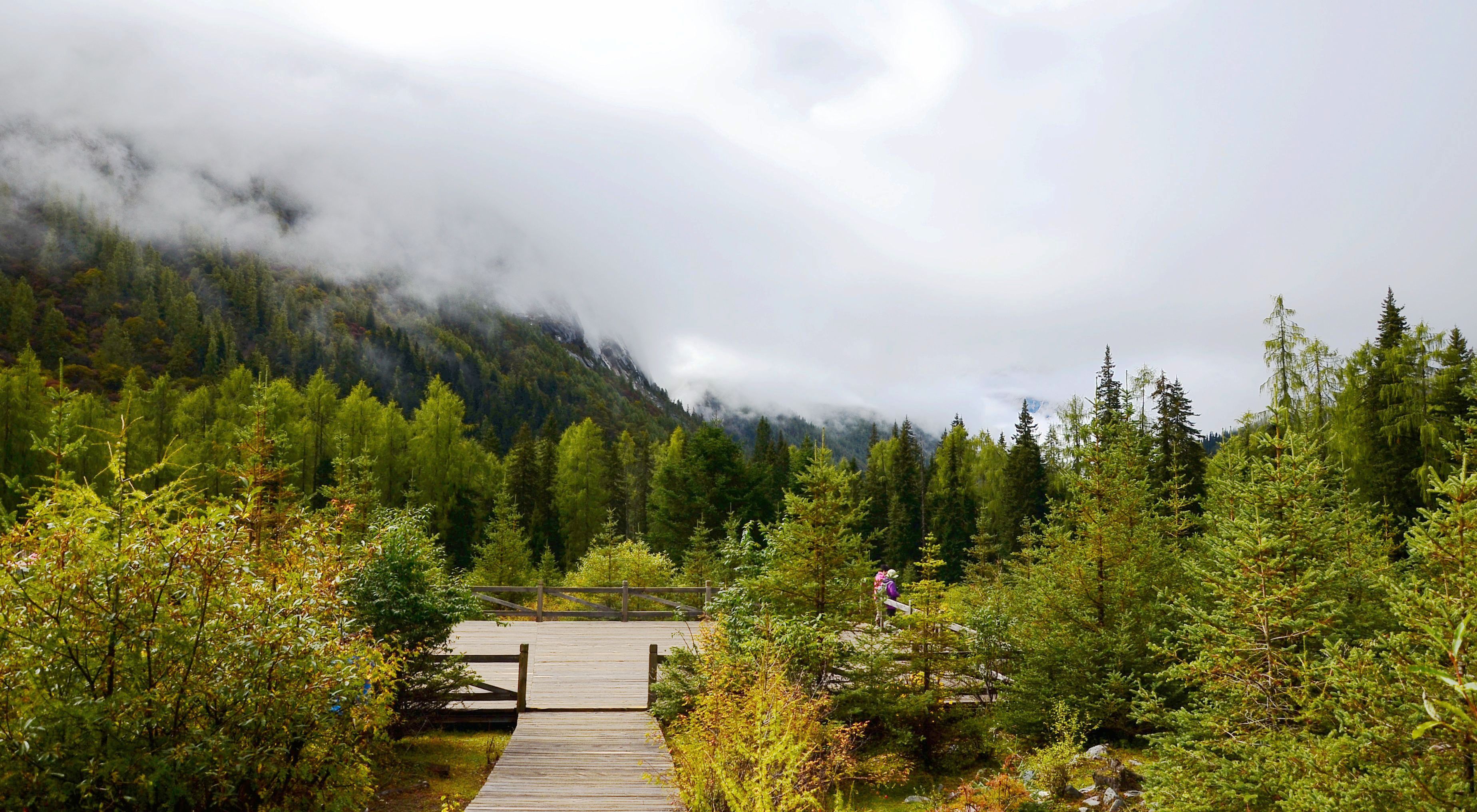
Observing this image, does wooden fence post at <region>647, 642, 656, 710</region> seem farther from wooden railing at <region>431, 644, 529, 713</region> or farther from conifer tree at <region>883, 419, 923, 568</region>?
conifer tree at <region>883, 419, 923, 568</region>

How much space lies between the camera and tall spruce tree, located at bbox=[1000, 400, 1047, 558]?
138 ft

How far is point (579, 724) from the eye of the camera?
40.5ft

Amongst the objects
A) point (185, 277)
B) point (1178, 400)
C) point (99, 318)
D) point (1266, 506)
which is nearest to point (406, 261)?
point (185, 277)

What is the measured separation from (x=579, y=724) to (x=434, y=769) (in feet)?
7.22

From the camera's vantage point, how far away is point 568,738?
11.6 metres

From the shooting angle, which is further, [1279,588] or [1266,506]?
[1266,506]

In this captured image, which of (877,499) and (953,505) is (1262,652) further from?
(877,499)

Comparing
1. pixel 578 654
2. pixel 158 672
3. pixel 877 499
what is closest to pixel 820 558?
pixel 578 654

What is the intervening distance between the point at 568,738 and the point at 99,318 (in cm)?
10893

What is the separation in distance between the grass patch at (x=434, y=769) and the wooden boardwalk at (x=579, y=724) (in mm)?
645

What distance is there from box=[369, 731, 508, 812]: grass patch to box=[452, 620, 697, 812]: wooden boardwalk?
645mm

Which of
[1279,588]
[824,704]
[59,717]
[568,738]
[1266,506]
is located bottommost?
[568,738]

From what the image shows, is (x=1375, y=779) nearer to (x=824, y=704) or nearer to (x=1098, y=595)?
(x=824, y=704)

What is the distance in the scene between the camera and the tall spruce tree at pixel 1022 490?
4200 cm
